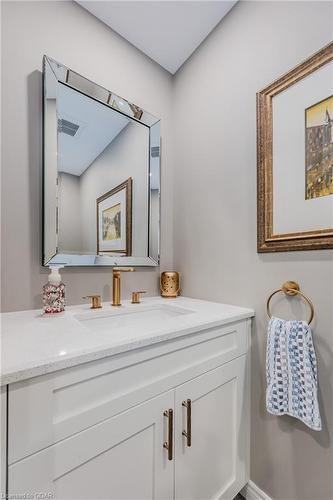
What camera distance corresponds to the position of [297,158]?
3.02 ft

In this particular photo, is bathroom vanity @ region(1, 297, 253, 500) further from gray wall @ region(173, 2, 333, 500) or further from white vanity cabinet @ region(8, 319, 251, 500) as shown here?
gray wall @ region(173, 2, 333, 500)

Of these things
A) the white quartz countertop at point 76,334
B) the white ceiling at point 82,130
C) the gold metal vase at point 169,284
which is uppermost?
the white ceiling at point 82,130

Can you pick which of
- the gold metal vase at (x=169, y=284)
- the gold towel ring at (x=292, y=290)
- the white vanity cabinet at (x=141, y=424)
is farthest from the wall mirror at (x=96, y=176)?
the gold towel ring at (x=292, y=290)

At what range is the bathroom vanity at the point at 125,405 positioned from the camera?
51 cm

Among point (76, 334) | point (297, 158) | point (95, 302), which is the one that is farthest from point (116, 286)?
point (297, 158)

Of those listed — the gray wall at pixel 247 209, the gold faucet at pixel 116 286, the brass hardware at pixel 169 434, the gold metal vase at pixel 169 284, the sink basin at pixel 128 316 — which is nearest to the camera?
the brass hardware at pixel 169 434

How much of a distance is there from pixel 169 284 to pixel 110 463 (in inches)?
33.9

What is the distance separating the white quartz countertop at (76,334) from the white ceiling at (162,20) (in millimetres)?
1487

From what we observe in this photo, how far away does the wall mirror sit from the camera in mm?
1039

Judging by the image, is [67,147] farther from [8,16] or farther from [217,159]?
[217,159]

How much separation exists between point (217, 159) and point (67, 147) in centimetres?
76

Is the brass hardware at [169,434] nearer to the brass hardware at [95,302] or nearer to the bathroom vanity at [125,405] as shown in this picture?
the bathroom vanity at [125,405]

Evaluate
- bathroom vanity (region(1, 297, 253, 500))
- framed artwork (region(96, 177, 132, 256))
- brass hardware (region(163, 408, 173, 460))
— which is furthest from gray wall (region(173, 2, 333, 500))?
brass hardware (region(163, 408, 173, 460))

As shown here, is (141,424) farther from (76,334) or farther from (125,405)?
(76,334)
